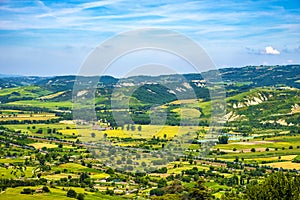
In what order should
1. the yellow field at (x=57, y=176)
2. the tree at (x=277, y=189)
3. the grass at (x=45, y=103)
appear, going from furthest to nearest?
1. the grass at (x=45, y=103)
2. the yellow field at (x=57, y=176)
3. the tree at (x=277, y=189)

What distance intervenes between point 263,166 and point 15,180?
2398 centimetres

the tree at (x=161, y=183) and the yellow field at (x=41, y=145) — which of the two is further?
the yellow field at (x=41, y=145)

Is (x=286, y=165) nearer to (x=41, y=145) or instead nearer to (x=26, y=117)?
(x=41, y=145)

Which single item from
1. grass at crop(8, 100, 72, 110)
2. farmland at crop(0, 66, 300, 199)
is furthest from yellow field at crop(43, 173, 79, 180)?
grass at crop(8, 100, 72, 110)

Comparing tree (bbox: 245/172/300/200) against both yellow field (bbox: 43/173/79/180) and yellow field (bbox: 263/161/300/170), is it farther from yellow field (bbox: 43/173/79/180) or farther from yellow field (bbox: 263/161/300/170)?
yellow field (bbox: 263/161/300/170)

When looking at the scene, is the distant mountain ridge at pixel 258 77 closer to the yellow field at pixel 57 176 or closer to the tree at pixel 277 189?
the yellow field at pixel 57 176

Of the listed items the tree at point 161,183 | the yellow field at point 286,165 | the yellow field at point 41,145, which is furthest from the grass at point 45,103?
the tree at point 161,183

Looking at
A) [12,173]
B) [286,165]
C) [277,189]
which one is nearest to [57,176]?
[12,173]

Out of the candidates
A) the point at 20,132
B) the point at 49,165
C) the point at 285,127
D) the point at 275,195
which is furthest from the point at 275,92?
the point at 275,195

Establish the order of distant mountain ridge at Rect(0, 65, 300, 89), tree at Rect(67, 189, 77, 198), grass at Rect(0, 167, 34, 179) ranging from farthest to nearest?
distant mountain ridge at Rect(0, 65, 300, 89) < grass at Rect(0, 167, 34, 179) < tree at Rect(67, 189, 77, 198)

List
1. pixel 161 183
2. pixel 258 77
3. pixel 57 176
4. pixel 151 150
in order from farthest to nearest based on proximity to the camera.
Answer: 1. pixel 258 77
2. pixel 151 150
3. pixel 57 176
4. pixel 161 183

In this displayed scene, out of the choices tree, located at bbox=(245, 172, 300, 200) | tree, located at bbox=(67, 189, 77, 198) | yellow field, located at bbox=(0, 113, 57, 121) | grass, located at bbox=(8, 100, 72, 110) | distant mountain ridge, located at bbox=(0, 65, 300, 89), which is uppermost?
distant mountain ridge, located at bbox=(0, 65, 300, 89)

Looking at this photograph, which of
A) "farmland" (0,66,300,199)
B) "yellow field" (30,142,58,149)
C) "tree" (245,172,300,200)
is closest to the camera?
"tree" (245,172,300,200)

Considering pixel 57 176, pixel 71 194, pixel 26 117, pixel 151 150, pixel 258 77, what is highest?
pixel 258 77
